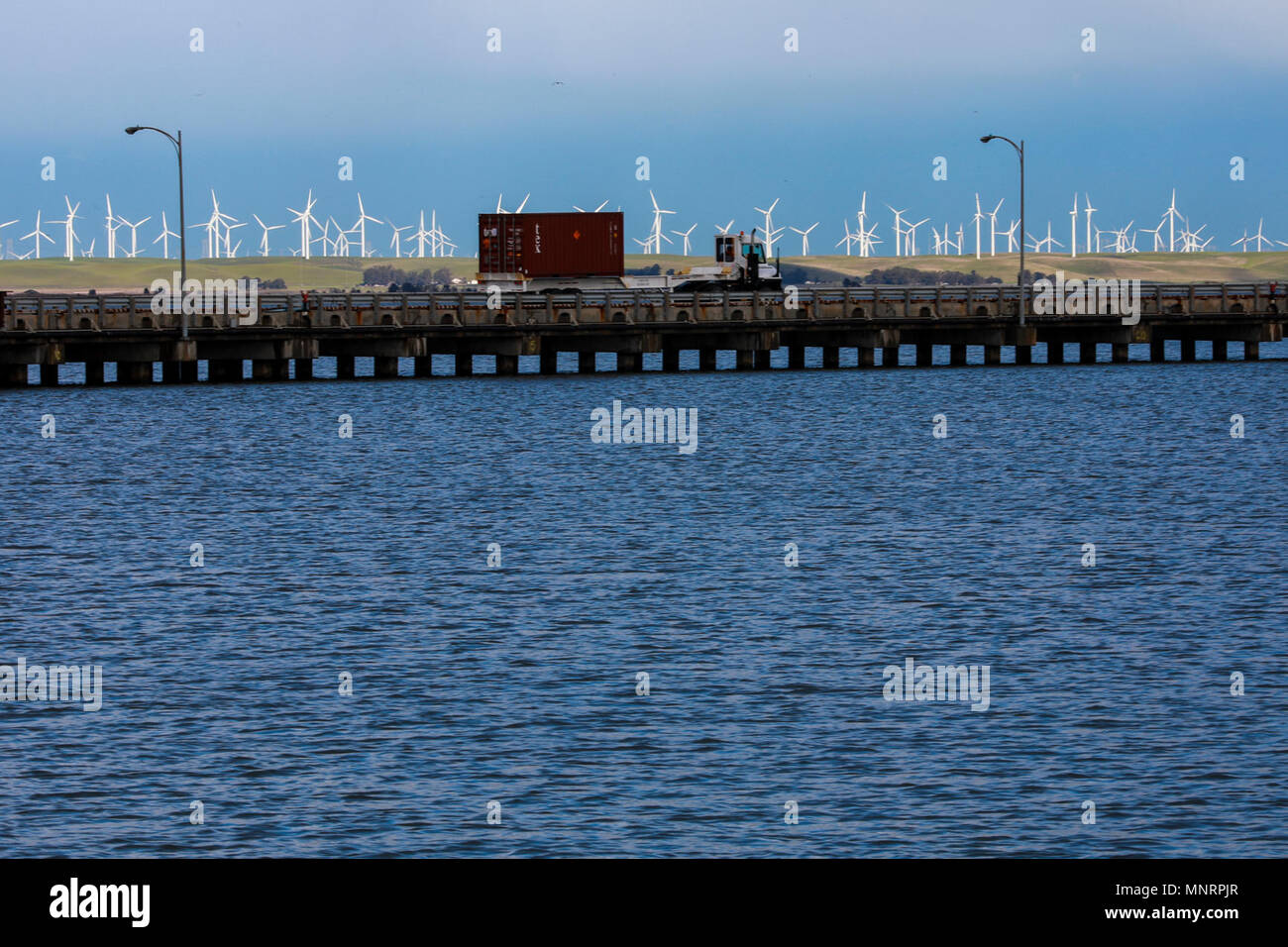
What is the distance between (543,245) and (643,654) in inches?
2632

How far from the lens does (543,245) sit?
285ft

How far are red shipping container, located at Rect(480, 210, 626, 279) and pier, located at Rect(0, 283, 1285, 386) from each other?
4673mm

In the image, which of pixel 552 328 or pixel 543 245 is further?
pixel 543 245

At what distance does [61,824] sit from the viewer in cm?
1437

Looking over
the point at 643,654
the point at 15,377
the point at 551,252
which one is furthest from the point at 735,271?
the point at 643,654

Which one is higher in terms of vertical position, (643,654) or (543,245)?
(543,245)

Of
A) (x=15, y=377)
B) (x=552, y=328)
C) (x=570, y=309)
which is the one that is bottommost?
(x=15, y=377)

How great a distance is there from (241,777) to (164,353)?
2077 inches

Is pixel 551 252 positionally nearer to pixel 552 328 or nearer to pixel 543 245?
pixel 543 245

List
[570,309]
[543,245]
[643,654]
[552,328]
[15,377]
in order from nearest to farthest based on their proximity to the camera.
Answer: [643,654] → [15,377] → [552,328] → [570,309] → [543,245]

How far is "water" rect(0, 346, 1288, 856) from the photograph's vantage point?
47.7 ft

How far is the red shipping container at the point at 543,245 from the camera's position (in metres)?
86.7

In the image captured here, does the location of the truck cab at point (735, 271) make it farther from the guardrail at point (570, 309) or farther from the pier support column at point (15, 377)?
the pier support column at point (15, 377)
